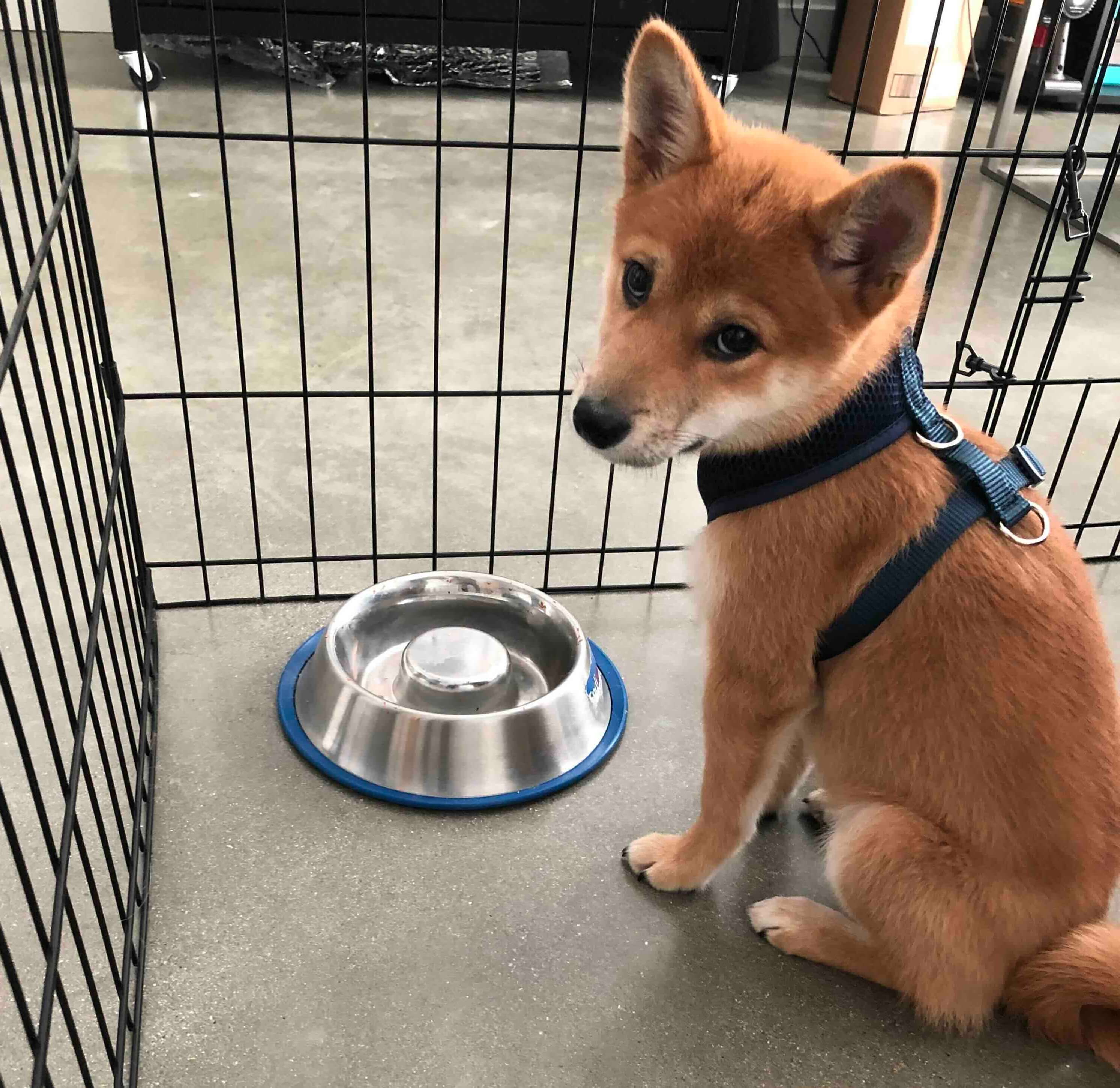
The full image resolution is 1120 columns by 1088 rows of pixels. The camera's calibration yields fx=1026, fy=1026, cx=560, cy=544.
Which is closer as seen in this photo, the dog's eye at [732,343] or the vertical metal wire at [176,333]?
the dog's eye at [732,343]

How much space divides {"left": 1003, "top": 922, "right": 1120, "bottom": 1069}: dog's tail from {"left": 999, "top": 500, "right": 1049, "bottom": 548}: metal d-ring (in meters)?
0.49

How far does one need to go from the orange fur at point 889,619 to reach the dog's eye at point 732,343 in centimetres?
1

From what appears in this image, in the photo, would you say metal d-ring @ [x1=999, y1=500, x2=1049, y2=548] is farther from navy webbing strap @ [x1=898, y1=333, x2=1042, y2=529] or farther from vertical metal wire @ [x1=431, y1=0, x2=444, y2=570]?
vertical metal wire @ [x1=431, y1=0, x2=444, y2=570]

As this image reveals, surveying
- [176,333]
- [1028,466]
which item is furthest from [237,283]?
[1028,466]

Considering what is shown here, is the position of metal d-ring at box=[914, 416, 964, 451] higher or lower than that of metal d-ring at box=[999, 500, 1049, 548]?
higher

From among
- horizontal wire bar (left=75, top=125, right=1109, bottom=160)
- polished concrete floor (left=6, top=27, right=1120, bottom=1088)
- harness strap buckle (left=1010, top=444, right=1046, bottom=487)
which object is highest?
horizontal wire bar (left=75, top=125, right=1109, bottom=160)

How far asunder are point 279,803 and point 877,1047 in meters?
0.99

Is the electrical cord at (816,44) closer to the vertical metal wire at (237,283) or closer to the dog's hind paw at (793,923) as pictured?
the vertical metal wire at (237,283)

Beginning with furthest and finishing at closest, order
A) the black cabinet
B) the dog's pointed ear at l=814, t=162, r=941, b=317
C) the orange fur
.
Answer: the black cabinet, the orange fur, the dog's pointed ear at l=814, t=162, r=941, b=317

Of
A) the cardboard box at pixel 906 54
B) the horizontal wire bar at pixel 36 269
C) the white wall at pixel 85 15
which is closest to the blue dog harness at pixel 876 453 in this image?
the horizontal wire bar at pixel 36 269

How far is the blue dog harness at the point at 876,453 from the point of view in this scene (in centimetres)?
131

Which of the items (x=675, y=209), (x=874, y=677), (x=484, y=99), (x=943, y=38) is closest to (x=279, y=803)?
(x=874, y=677)

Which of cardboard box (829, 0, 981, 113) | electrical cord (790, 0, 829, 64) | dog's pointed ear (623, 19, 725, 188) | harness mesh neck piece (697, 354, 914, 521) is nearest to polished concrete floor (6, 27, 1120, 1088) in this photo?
dog's pointed ear (623, 19, 725, 188)

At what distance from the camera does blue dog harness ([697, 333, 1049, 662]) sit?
1.31 metres
